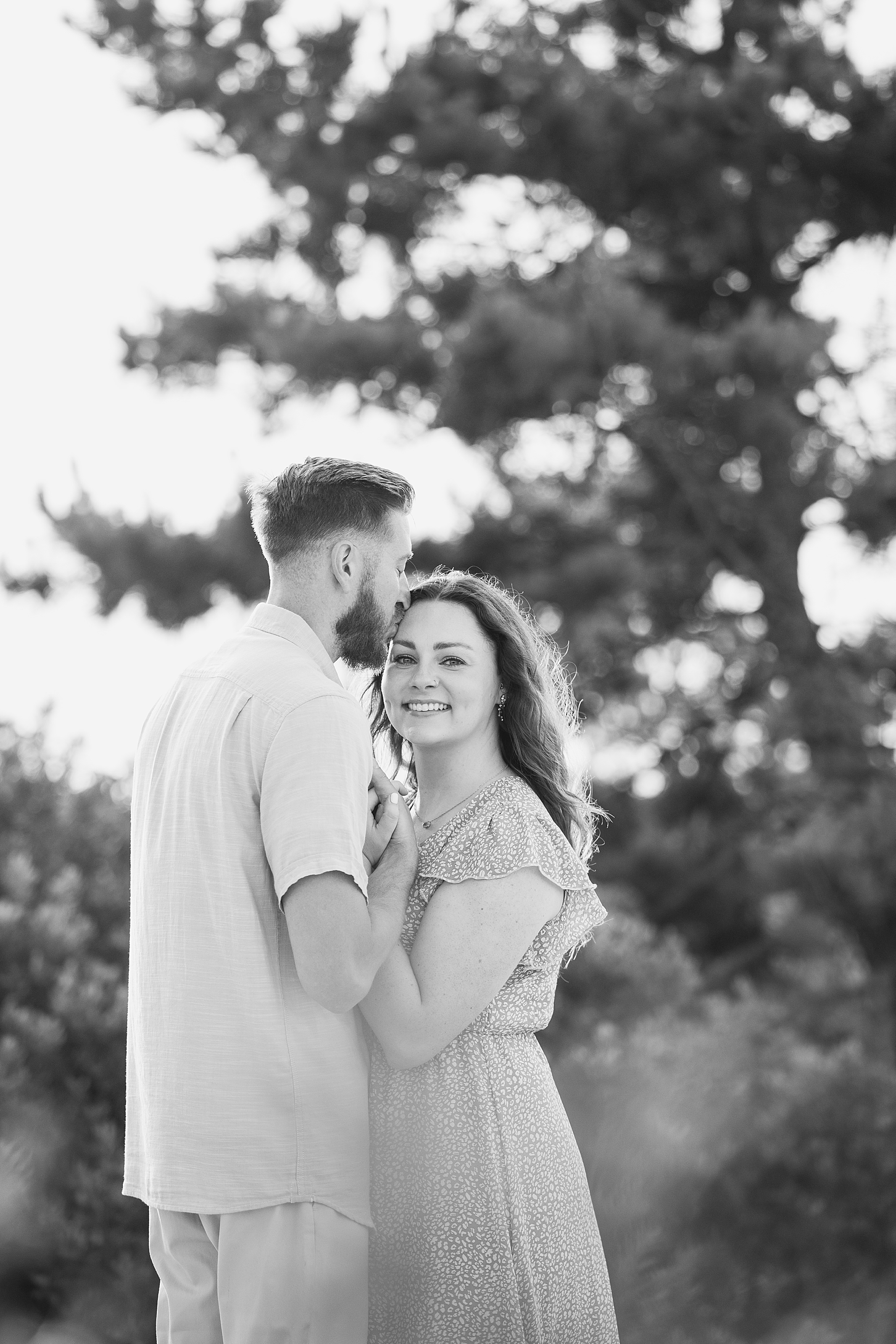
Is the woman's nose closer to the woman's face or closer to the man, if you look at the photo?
the woman's face

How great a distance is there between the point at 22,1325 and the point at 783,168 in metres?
6.77

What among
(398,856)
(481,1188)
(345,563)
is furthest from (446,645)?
(481,1188)

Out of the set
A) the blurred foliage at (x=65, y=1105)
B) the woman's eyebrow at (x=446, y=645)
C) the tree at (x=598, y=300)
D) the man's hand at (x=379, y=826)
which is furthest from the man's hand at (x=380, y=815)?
the tree at (x=598, y=300)

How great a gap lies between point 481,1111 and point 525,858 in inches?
16.0

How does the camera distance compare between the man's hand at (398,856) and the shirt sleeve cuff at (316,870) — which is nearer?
the shirt sleeve cuff at (316,870)

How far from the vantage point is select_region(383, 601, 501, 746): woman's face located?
2.43 m

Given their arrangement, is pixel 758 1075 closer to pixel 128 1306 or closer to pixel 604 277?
pixel 128 1306

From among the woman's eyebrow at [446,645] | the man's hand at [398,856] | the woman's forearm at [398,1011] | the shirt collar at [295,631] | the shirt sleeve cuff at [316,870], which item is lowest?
the woman's forearm at [398,1011]

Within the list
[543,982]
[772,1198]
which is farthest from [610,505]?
[543,982]

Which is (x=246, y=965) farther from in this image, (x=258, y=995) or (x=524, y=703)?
(x=524, y=703)

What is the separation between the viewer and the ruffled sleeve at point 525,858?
2211 mm

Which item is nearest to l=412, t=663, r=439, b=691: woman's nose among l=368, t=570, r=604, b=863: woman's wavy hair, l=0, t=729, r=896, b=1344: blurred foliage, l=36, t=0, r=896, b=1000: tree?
l=368, t=570, r=604, b=863: woman's wavy hair

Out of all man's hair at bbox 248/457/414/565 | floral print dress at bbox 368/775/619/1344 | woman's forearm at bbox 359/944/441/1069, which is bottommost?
floral print dress at bbox 368/775/619/1344

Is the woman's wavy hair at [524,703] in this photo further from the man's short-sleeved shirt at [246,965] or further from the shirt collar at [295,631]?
the man's short-sleeved shirt at [246,965]
